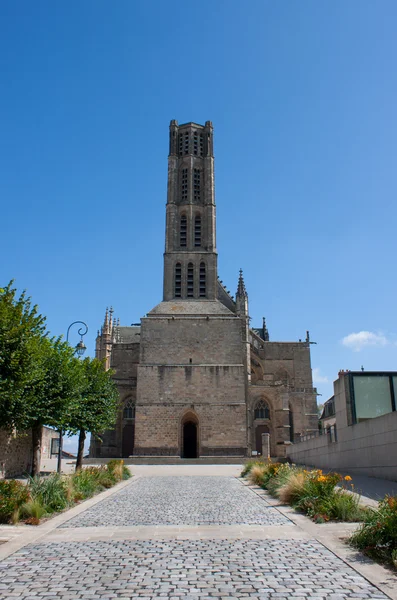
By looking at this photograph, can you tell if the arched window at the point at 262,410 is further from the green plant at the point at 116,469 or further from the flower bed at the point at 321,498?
the flower bed at the point at 321,498

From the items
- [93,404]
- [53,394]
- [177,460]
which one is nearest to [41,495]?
[53,394]

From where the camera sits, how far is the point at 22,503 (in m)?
9.31

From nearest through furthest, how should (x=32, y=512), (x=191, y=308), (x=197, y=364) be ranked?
(x=32, y=512) < (x=197, y=364) < (x=191, y=308)

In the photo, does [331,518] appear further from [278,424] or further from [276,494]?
[278,424]

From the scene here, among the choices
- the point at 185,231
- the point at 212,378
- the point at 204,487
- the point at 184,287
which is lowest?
the point at 204,487

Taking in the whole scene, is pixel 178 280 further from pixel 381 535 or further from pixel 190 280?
pixel 381 535

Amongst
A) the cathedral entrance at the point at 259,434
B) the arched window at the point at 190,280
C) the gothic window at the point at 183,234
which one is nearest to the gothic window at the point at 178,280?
the arched window at the point at 190,280

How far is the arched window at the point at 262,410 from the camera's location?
40.4 metres

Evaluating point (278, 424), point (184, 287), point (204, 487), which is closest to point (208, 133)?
point (184, 287)

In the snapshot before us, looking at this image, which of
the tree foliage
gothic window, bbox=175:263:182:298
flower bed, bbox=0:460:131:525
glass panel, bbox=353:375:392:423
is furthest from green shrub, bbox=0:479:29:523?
gothic window, bbox=175:263:182:298

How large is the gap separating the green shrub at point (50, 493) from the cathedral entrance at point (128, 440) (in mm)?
30123

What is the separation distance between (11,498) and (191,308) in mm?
31863

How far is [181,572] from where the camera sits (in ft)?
17.9

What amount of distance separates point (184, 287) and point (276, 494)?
30762 mm
